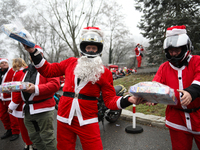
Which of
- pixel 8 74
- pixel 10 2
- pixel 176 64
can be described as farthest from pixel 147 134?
pixel 10 2

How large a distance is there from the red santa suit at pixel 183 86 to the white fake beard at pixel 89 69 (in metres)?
0.88

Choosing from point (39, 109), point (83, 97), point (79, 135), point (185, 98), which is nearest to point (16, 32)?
point (83, 97)

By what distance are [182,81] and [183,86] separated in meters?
0.07

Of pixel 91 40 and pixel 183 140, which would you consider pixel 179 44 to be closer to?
pixel 91 40

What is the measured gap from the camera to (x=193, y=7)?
30.9 feet

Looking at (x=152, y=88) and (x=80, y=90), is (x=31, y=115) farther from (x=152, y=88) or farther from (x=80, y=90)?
(x=152, y=88)

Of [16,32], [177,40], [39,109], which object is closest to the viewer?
[16,32]

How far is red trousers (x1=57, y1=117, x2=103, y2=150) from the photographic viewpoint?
5.94 feet

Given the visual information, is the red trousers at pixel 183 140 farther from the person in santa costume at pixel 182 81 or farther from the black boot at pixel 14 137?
the black boot at pixel 14 137

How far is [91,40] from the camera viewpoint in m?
2.01

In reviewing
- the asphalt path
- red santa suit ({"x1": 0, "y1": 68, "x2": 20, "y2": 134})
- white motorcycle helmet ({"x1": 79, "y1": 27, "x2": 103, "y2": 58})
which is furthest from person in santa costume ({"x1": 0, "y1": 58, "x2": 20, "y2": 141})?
white motorcycle helmet ({"x1": 79, "y1": 27, "x2": 103, "y2": 58})

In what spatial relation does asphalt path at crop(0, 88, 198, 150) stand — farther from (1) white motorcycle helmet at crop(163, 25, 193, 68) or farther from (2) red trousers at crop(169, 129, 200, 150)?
(1) white motorcycle helmet at crop(163, 25, 193, 68)

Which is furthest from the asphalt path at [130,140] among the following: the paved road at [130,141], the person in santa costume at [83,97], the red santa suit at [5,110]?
the person in santa costume at [83,97]

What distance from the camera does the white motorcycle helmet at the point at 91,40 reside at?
2.01 m
